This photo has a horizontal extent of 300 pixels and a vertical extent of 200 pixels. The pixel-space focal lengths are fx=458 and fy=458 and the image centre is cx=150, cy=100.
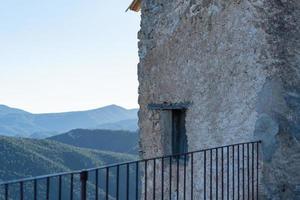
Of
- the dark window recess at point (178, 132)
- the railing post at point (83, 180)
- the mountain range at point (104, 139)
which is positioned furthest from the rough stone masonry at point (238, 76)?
the mountain range at point (104, 139)

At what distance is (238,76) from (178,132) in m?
2.09

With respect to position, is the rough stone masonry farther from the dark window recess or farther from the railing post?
the railing post

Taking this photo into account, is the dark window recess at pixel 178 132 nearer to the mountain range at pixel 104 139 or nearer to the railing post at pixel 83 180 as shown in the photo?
the railing post at pixel 83 180

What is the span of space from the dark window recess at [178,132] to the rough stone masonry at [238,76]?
0.17 m

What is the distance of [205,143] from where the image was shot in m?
6.87

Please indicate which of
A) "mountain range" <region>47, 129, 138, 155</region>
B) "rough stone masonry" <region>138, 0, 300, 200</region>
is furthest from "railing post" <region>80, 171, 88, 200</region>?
"mountain range" <region>47, 129, 138, 155</region>

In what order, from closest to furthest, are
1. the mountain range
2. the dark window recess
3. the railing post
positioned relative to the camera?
the railing post < the dark window recess < the mountain range

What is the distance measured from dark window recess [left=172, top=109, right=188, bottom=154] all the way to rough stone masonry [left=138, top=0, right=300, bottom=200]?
167 millimetres

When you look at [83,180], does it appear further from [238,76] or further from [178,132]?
[178,132]

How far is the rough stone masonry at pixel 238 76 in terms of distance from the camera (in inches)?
Answer: 222

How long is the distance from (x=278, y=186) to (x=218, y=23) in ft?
7.97

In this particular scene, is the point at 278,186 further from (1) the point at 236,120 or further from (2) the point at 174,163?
(2) the point at 174,163

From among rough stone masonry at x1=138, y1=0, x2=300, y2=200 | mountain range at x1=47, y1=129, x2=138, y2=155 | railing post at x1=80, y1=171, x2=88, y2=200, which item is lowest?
mountain range at x1=47, y1=129, x2=138, y2=155

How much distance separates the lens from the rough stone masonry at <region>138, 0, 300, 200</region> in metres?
5.63
